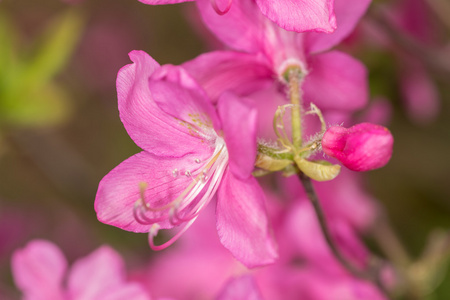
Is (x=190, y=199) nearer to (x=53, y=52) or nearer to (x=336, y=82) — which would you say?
(x=336, y=82)

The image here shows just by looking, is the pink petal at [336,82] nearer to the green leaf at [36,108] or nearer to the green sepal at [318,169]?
the green sepal at [318,169]

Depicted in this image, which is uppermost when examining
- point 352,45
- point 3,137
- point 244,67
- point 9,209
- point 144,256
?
point 244,67

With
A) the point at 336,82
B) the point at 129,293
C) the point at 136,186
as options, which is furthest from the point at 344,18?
the point at 129,293

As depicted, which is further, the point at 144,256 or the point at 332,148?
the point at 144,256

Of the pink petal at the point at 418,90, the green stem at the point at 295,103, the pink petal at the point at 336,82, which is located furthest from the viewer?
the pink petal at the point at 418,90

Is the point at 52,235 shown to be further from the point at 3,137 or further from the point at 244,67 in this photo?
the point at 244,67

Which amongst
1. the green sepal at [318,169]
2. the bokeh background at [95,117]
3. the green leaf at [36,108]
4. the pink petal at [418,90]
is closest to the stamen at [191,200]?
the green sepal at [318,169]

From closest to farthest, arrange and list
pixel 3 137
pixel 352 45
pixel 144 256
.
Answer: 1. pixel 352 45
2. pixel 3 137
3. pixel 144 256

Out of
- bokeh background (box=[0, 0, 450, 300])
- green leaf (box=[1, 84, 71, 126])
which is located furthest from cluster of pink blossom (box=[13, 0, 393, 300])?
green leaf (box=[1, 84, 71, 126])

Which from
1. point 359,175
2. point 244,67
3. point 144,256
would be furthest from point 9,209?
point 244,67
